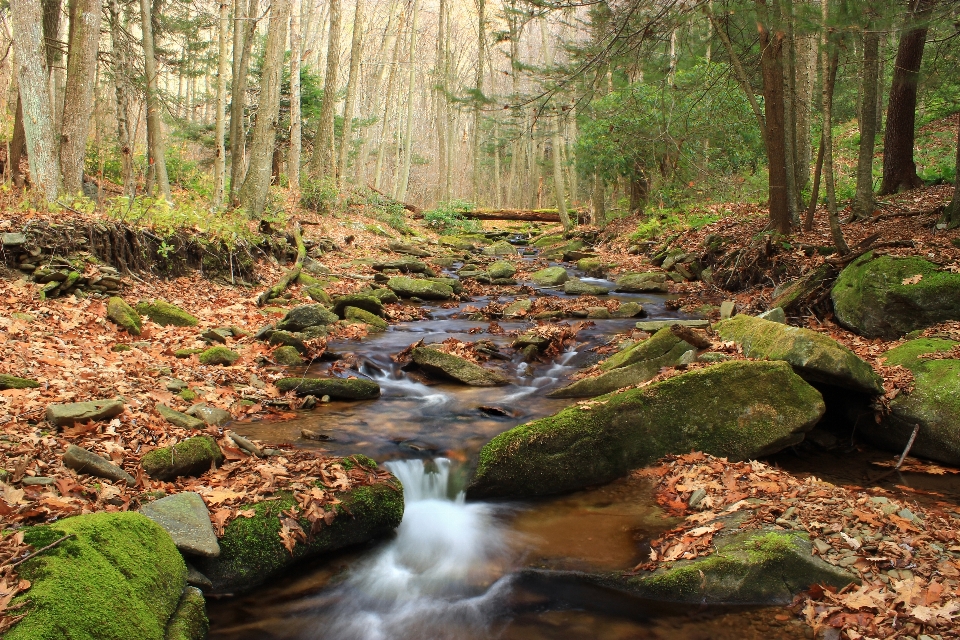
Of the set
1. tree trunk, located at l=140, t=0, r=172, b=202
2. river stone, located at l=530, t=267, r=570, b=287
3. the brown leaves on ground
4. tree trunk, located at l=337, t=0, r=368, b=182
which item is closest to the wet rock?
the brown leaves on ground

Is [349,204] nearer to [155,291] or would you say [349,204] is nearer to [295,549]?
[155,291]

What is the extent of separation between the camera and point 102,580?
286 centimetres

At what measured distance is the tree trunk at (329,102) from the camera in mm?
→ 19734

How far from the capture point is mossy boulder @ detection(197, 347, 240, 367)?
7.42m

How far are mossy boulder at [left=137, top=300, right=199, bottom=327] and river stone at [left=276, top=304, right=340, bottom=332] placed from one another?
4.14 feet

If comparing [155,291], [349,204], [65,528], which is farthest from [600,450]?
[349,204]

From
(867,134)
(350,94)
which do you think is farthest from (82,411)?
(350,94)

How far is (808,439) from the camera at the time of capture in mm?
6129

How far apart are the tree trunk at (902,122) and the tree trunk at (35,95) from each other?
15.1m

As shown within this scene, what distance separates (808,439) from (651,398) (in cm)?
182

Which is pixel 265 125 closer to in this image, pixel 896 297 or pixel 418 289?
pixel 418 289

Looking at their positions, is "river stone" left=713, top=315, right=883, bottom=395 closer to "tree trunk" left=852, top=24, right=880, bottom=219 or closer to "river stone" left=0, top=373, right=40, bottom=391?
"tree trunk" left=852, top=24, right=880, bottom=219

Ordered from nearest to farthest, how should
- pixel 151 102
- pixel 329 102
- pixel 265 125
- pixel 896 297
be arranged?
1. pixel 896 297
2. pixel 151 102
3. pixel 265 125
4. pixel 329 102

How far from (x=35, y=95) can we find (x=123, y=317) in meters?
4.52
